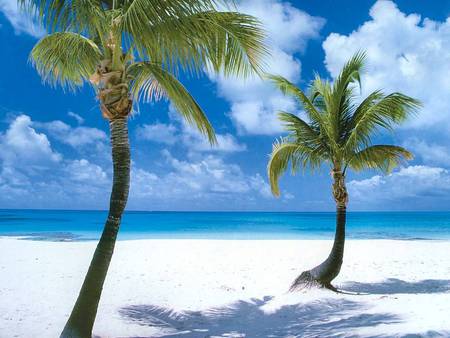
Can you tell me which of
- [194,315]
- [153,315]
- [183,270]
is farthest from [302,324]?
[183,270]

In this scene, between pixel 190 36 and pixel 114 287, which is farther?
pixel 114 287

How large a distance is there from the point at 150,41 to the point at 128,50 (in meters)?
0.69

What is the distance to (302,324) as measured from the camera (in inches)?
264

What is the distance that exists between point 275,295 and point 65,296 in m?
4.15

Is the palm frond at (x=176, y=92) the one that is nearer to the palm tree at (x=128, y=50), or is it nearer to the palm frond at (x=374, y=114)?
the palm tree at (x=128, y=50)

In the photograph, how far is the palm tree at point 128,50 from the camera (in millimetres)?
5020

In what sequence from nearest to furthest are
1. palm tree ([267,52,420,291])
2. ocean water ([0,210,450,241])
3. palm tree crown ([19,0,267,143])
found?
palm tree crown ([19,0,267,143]) → palm tree ([267,52,420,291]) → ocean water ([0,210,450,241])

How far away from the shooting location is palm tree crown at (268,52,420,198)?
834 cm

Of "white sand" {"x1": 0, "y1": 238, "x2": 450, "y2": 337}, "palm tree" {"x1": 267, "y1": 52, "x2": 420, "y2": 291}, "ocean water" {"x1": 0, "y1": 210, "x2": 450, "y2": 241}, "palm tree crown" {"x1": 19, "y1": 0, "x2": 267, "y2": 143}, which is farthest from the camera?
"ocean water" {"x1": 0, "y1": 210, "x2": 450, "y2": 241}

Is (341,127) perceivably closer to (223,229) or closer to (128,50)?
(128,50)

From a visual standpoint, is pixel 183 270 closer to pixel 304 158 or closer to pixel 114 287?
pixel 114 287

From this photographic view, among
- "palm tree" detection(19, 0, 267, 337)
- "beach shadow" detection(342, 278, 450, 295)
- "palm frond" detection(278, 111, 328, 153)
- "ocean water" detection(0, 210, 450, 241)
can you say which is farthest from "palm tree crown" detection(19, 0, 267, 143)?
"ocean water" detection(0, 210, 450, 241)

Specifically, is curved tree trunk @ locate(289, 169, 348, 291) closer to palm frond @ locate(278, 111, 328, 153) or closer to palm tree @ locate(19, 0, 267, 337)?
palm frond @ locate(278, 111, 328, 153)

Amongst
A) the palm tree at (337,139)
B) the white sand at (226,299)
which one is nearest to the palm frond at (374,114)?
the palm tree at (337,139)
